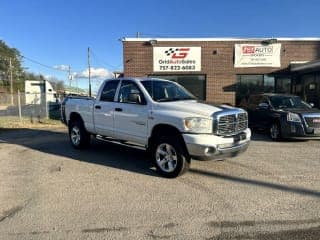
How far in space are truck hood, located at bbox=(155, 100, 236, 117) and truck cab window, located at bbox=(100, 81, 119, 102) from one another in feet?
5.60

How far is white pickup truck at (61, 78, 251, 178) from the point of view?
6.09 meters

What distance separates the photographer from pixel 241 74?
20859 mm

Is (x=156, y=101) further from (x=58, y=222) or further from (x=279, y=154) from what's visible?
(x=279, y=154)

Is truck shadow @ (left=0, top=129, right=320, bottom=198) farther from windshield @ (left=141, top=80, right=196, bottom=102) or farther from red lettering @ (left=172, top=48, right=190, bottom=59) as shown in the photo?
red lettering @ (left=172, top=48, right=190, bottom=59)

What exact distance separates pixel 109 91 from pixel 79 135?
6.40 ft

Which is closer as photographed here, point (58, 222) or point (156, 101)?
point (58, 222)

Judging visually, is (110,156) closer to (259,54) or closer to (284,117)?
(284,117)

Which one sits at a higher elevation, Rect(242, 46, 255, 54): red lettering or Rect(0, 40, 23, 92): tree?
Rect(0, 40, 23, 92): tree

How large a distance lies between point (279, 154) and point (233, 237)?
5427 mm

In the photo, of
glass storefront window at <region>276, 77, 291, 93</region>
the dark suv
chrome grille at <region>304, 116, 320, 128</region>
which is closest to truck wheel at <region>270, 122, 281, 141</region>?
the dark suv

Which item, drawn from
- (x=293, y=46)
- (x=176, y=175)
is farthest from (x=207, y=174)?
(x=293, y=46)

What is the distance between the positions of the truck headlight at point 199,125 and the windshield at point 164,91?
1.16 metres

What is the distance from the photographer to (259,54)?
20.6 metres

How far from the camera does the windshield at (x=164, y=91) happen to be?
7191mm
